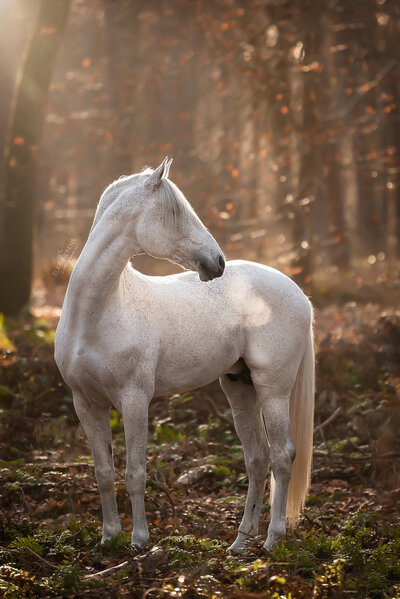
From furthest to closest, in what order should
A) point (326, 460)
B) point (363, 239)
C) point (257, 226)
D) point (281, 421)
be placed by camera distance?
1. point (363, 239)
2. point (257, 226)
3. point (326, 460)
4. point (281, 421)

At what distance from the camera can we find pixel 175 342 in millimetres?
4418

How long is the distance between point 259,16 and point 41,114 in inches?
224

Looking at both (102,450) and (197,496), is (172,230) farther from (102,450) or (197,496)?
(197,496)

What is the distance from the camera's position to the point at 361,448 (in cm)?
643

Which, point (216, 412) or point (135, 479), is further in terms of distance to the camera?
point (216, 412)

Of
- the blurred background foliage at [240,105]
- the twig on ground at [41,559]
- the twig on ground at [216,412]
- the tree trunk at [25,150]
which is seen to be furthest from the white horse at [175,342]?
the tree trunk at [25,150]

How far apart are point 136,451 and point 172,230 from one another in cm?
135

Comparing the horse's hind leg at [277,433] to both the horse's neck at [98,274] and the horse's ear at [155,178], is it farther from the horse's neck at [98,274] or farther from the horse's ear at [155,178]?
the horse's ear at [155,178]

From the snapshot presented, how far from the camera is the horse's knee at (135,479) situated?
13.8 ft

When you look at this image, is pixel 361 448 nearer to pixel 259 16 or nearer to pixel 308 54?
pixel 308 54

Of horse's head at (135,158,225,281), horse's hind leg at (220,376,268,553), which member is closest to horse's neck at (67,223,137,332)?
horse's head at (135,158,225,281)

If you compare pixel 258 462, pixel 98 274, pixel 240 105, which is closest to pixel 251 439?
pixel 258 462

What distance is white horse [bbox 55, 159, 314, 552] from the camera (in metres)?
4.11

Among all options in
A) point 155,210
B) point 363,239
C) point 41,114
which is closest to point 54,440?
point 155,210
